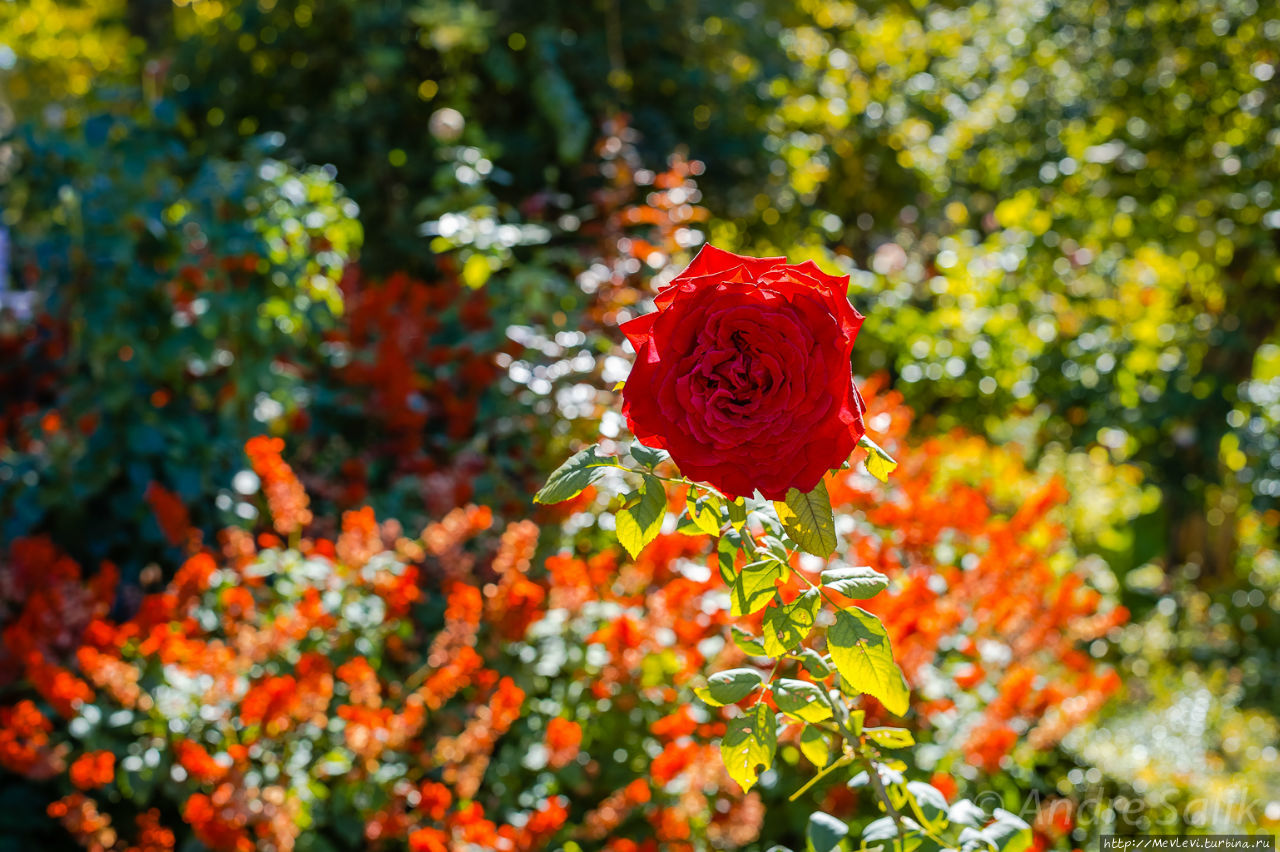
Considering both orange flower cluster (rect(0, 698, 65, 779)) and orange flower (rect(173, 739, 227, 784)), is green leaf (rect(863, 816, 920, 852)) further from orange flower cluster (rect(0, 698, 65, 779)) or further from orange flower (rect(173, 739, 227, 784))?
orange flower cluster (rect(0, 698, 65, 779))

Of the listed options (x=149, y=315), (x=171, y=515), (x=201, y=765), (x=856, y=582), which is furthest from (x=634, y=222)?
(x=856, y=582)

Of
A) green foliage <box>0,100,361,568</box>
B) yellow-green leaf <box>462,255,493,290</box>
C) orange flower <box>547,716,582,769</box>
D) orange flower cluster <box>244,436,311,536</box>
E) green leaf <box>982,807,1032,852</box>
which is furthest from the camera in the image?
yellow-green leaf <box>462,255,493,290</box>

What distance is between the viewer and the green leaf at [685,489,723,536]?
A: 0.99 meters

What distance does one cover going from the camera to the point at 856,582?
0.96 m

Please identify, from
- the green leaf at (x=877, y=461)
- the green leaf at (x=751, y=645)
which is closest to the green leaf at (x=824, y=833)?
the green leaf at (x=751, y=645)

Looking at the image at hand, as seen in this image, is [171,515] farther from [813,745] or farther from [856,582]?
[856,582]

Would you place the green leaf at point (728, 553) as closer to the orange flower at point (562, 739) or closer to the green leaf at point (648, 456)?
the green leaf at point (648, 456)

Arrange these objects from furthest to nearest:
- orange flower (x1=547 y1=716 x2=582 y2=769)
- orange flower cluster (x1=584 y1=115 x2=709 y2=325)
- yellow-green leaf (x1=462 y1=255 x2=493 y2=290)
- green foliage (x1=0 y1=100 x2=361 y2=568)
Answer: yellow-green leaf (x1=462 y1=255 x2=493 y2=290)
orange flower cluster (x1=584 y1=115 x2=709 y2=325)
green foliage (x1=0 y1=100 x2=361 y2=568)
orange flower (x1=547 y1=716 x2=582 y2=769)

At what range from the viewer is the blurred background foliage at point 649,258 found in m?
2.54

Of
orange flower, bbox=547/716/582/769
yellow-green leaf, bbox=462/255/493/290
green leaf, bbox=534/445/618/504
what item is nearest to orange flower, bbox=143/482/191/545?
orange flower, bbox=547/716/582/769

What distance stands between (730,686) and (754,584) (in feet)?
0.49

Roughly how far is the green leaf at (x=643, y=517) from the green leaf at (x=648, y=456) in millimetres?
15

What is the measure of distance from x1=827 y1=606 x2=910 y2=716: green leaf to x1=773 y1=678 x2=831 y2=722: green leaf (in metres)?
0.09

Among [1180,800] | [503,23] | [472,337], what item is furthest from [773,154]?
[1180,800]
